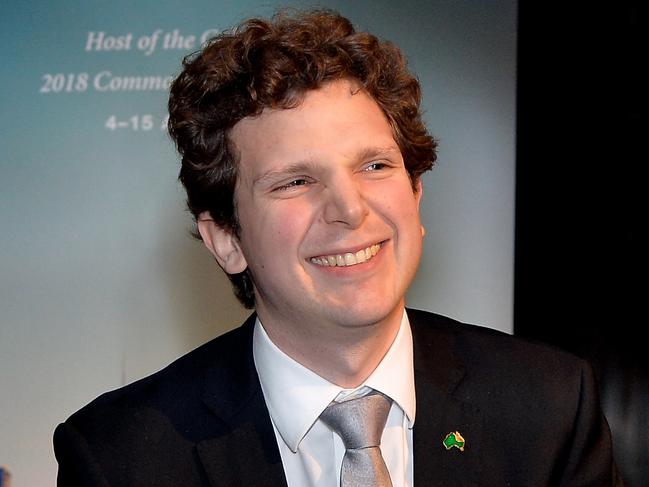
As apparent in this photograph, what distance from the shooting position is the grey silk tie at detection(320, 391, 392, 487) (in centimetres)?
228

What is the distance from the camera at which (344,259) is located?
89.4 inches

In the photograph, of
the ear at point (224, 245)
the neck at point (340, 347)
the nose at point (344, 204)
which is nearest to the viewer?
the nose at point (344, 204)

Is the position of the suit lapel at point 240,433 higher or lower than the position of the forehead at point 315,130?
lower

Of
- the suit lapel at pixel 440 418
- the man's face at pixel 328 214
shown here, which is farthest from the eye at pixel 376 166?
the suit lapel at pixel 440 418

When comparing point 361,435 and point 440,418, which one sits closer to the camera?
point 361,435

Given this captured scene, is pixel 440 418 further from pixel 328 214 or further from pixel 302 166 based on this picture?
pixel 302 166

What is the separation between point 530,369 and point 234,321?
1615 mm

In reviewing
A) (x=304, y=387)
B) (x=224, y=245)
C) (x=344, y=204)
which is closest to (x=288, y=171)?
(x=344, y=204)

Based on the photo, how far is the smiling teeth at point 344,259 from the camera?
7.45ft

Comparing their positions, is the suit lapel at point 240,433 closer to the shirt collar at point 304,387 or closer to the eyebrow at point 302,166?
the shirt collar at point 304,387

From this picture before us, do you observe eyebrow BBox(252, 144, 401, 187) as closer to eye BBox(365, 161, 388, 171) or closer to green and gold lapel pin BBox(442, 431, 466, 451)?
eye BBox(365, 161, 388, 171)

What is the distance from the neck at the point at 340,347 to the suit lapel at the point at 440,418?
0.49 feet

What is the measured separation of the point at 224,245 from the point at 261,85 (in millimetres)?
434

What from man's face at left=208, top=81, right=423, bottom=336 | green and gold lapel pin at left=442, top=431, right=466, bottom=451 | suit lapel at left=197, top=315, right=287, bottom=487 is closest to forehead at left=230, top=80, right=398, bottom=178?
man's face at left=208, top=81, right=423, bottom=336
